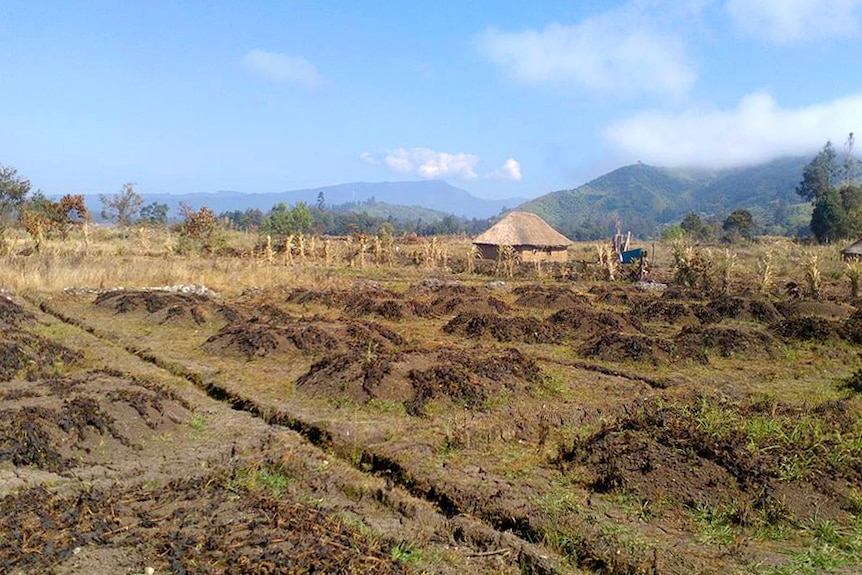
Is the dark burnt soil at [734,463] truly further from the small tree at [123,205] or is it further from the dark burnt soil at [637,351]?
the small tree at [123,205]

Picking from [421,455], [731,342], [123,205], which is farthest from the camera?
[123,205]

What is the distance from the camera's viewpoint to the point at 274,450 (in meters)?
6.29

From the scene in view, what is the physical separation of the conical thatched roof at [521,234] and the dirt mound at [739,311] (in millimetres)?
18504

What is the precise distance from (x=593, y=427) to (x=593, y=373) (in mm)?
2736

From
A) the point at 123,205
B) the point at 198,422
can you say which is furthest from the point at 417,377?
the point at 123,205

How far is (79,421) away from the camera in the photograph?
20.2 feet

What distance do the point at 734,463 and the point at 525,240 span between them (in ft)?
97.8

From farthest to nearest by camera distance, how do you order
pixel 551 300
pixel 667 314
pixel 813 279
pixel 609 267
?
pixel 609 267, pixel 813 279, pixel 551 300, pixel 667 314

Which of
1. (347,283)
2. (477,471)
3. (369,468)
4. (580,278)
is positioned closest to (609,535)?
(477,471)

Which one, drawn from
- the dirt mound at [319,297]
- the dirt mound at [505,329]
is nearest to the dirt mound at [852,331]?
the dirt mound at [505,329]

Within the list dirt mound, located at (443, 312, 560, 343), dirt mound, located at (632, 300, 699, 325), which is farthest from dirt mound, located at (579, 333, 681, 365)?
dirt mound, located at (632, 300, 699, 325)

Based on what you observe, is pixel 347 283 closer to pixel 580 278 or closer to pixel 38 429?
pixel 580 278

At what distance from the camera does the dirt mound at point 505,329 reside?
12.6 meters

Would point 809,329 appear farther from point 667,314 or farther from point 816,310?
point 816,310
